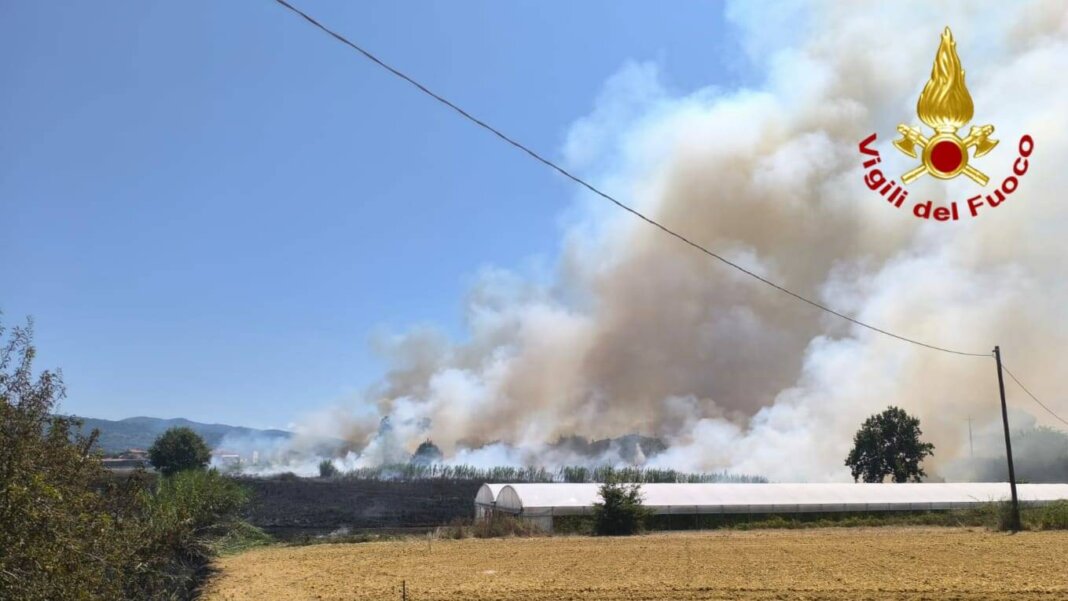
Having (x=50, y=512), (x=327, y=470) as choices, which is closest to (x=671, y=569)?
(x=50, y=512)

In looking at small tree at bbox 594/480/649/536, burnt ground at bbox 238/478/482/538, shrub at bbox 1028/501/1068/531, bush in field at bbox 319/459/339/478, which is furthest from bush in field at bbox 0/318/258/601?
bush in field at bbox 319/459/339/478

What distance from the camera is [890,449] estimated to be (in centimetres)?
6538

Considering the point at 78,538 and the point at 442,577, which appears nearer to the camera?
the point at 78,538

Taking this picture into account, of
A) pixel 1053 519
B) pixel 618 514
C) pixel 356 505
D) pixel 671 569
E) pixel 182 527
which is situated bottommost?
pixel 671 569

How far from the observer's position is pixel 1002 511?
3512 centimetres

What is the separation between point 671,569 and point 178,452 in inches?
2747

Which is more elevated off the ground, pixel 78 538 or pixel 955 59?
pixel 955 59

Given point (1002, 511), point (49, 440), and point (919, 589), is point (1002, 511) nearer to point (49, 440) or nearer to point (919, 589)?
point (919, 589)

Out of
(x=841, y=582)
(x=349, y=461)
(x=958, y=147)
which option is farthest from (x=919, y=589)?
(x=349, y=461)

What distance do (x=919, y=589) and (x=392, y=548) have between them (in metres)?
21.0

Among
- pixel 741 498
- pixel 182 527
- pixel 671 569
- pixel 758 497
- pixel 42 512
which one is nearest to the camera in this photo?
pixel 42 512

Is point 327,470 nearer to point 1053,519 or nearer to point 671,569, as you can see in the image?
point 1053,519

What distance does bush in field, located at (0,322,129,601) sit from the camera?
24.7 feet

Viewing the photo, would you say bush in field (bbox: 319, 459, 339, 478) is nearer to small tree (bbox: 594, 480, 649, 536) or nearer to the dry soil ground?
small tree (bbox: 594, 480, 649, 536)
